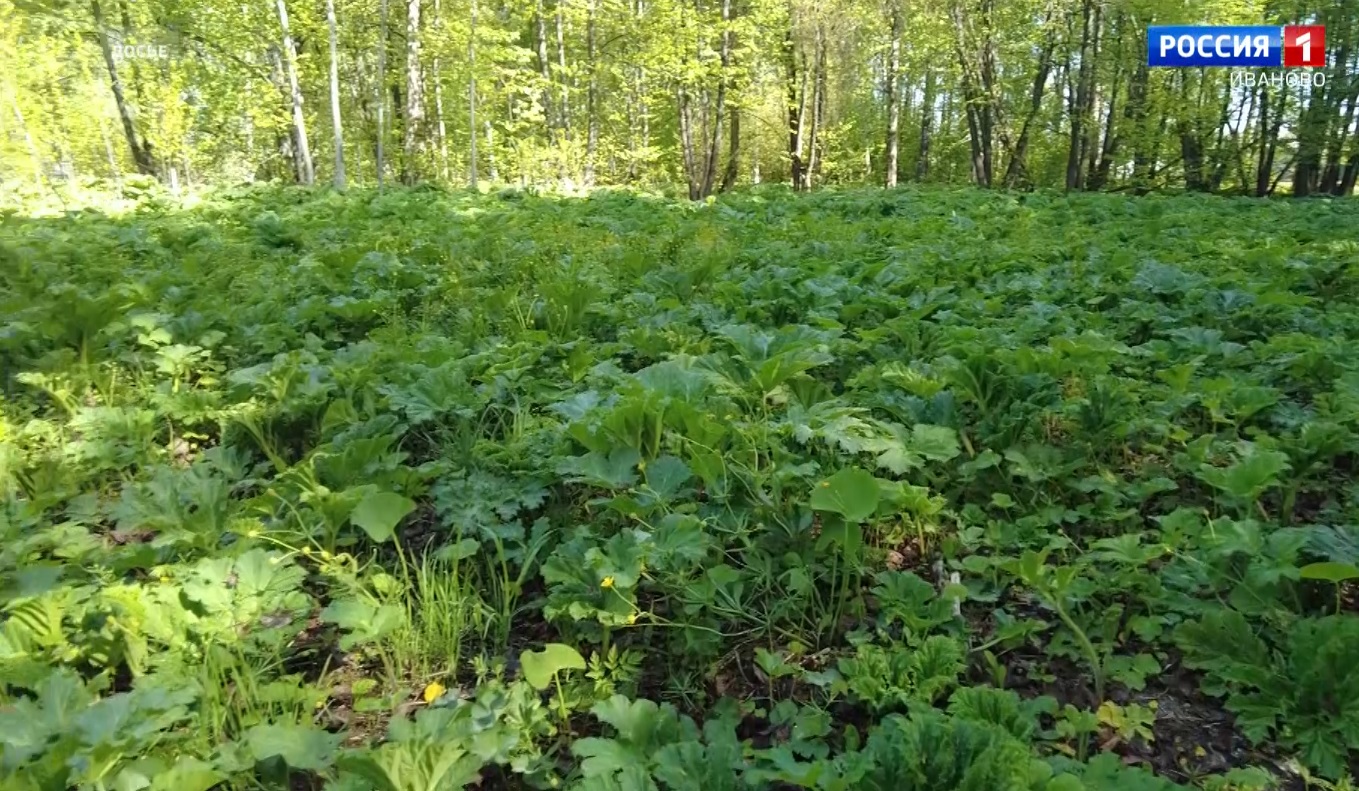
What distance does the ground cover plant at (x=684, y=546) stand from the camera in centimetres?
177

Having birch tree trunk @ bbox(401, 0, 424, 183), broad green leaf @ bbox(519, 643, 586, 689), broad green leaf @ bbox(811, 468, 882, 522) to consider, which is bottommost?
broad green leaf @ bbox(519, 643, 586, 689)

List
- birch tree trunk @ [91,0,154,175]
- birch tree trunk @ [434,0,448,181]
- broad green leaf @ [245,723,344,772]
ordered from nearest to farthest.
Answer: broad green leaf @ [245,723,344,772], birch tree trunk @ [91,0,154,175], birch tree trunk @ [434,0,448,181]

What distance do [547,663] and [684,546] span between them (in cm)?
51

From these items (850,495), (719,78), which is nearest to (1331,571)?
(850,495)

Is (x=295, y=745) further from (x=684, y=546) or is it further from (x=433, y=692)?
(x=684, y=546)

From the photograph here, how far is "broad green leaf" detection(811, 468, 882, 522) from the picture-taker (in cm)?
220

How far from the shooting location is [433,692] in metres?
2.02

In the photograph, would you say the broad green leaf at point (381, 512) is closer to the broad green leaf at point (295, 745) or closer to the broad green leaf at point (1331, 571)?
the broad green leaf at point (295, 745)

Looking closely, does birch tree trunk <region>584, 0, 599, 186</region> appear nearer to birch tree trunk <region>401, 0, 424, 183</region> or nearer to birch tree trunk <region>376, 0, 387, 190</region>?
birch tree trunk <region>376, 0, 387, 190</region>

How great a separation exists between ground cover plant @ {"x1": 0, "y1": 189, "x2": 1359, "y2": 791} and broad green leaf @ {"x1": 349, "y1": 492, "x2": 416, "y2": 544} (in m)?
0.01

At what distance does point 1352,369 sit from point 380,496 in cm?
383

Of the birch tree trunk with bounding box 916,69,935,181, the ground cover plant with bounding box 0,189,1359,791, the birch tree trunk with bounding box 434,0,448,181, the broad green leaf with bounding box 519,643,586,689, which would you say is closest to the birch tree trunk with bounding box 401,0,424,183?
the birch tree trunk with bounding box 434,0,448,181

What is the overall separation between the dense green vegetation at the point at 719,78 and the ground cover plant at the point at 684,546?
42.5 feet

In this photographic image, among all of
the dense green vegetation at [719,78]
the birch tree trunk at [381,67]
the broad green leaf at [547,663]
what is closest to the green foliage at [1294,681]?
the broad green leaf at [547,663]
